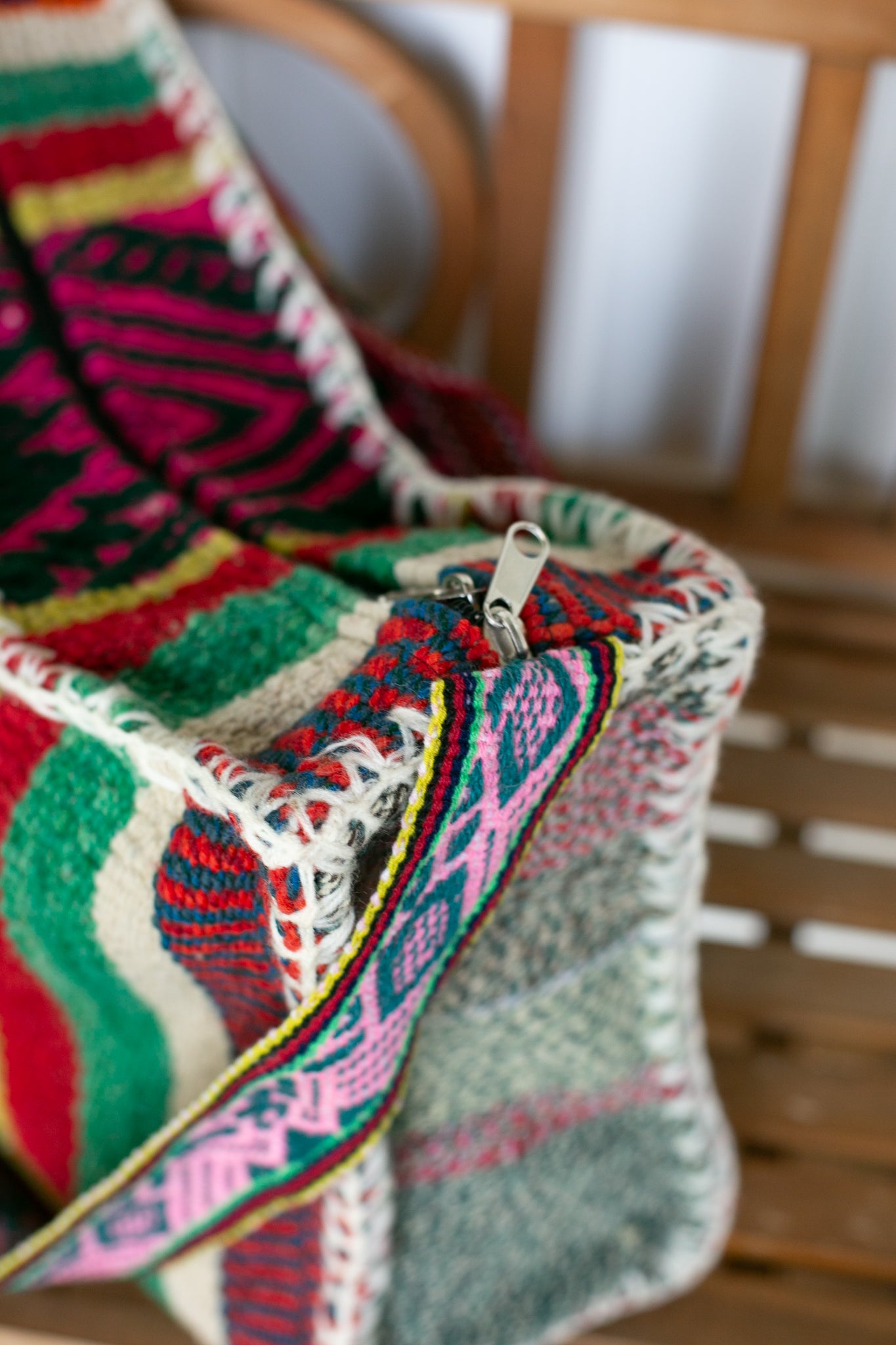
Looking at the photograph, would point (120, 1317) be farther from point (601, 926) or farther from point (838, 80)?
point (838, 80)

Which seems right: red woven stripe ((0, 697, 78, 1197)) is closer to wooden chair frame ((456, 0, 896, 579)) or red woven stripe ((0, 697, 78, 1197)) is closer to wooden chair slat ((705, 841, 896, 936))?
wooden chair slat ((705, 841, 896, 936))

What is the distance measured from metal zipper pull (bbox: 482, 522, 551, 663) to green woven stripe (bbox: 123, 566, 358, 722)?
0.08 metres

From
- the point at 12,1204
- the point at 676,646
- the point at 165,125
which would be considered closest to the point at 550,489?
the point at 676,646

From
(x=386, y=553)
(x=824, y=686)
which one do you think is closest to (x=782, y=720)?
(x=824, y=686)

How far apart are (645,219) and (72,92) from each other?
0.40 meters

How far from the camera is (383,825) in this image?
40cm

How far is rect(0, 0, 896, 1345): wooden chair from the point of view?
0.65 m

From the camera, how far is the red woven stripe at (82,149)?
625 millimetres

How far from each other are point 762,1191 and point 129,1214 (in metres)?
0.35

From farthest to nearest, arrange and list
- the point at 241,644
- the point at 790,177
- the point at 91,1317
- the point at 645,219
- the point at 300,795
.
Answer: the point at 645,219 → the point at 790,177 → the point at 91,1317 → the point at 241,644 → the point at 300,795

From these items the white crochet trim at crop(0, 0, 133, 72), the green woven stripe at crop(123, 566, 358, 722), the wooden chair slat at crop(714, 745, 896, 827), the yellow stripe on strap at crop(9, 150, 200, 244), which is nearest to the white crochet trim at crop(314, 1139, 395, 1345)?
the green woven stripe at crop(123, 566, 358, 722)

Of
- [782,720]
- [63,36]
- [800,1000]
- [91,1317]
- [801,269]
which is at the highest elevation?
[63,36]

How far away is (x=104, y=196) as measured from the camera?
65 centimetres

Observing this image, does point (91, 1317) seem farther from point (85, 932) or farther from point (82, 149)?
point (82, 149)
